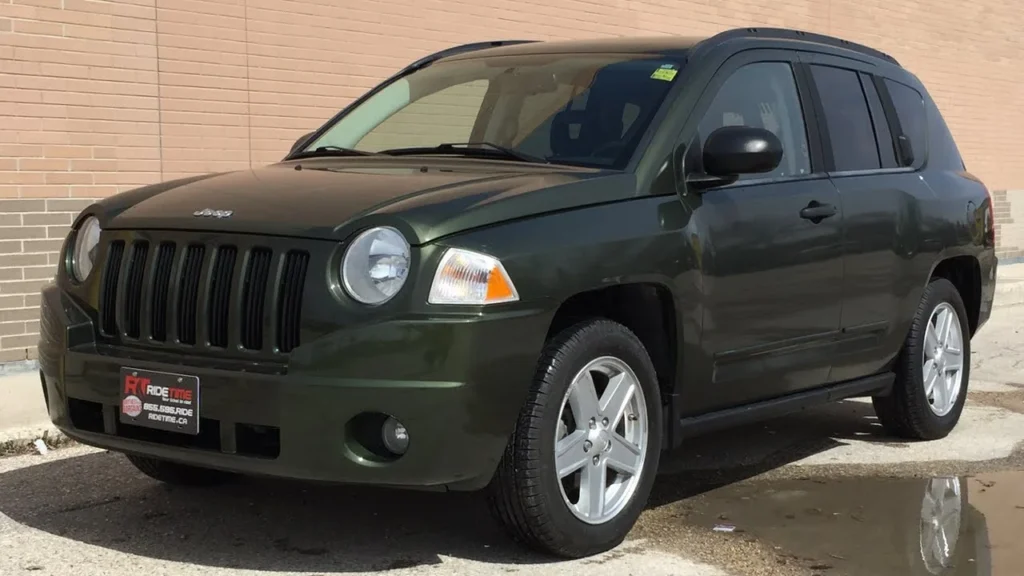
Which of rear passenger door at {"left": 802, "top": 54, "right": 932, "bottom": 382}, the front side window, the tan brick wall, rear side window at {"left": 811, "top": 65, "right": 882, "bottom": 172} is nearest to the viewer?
the front side window

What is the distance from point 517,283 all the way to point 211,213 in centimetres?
104

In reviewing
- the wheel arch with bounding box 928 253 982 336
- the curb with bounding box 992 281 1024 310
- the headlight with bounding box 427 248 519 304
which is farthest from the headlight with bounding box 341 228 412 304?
the curb with bounding box 992 281 1024 310

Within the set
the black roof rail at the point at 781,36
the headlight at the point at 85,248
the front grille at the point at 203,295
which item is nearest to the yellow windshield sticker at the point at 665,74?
the black roof rail at the point at 781,36

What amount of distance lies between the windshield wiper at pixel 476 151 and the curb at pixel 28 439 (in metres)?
2.45

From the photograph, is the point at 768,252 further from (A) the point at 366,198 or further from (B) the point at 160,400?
(B) the point at 160,400

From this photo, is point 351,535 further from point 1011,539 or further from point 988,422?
point 988,422

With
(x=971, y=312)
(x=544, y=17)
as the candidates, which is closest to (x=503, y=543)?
(x=971, y=312)

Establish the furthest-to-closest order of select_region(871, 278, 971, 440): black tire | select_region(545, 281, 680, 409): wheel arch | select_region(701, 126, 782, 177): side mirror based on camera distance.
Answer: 1. select_region(871, 278, 971, 440): black tire
2. select_region(701, 126, 782, 177): side mirror
3. select_region(545, 281, 680, 409): wheel arch

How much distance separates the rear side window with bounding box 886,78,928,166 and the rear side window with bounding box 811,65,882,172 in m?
0.38

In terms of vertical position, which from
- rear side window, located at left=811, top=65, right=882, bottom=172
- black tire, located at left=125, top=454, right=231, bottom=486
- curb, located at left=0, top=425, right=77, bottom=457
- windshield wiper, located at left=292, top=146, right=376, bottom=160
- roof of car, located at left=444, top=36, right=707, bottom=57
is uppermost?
roof of car, located at left=444, top=36, right=707, bottom=57

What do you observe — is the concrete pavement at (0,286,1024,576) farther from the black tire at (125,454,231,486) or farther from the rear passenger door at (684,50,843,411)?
the rear passenger door at (684,50,843,411)

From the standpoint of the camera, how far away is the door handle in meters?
5.86

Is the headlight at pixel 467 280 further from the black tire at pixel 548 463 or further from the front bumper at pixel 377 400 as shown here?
the black tire at pixel 548 463

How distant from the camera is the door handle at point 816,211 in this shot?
5858 millimetres
